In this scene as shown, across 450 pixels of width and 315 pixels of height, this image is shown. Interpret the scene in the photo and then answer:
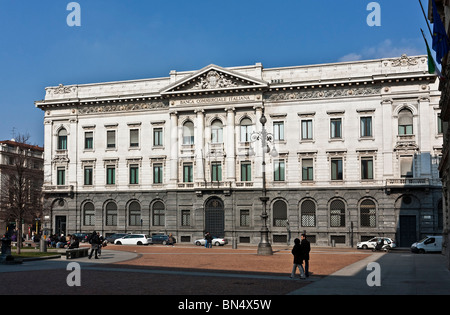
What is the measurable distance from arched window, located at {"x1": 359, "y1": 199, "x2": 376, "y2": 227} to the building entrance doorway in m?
15.8

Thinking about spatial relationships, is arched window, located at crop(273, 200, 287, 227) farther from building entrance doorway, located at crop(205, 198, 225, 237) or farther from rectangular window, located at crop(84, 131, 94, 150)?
rectangular window, located at crop(84, 131, 94, 150)

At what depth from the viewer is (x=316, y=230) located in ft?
197

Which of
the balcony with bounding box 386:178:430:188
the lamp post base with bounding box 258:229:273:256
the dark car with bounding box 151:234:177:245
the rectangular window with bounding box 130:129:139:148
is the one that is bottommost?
the dark car with bounding box 151:234:177:245

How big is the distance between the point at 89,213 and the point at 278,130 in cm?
2637

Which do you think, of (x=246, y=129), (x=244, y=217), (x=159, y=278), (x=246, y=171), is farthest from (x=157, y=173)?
(x=159, y=278)

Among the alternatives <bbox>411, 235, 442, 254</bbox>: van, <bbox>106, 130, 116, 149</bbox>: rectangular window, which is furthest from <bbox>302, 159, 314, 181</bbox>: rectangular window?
<bbox>106, 130, 116, 149</bbox>: rectangular window

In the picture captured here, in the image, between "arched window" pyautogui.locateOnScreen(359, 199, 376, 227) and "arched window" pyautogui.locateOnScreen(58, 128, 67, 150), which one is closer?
"arched window" pyautogui.locateOnScreen(359, 199, 376, 227)

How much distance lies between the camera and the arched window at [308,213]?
60844 mm

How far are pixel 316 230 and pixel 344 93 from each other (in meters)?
15.5

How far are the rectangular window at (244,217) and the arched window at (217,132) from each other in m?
8.73

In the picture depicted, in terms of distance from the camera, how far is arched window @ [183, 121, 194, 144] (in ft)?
214
